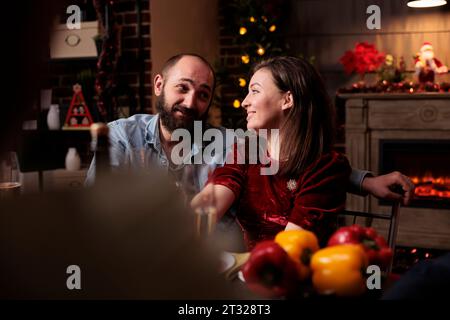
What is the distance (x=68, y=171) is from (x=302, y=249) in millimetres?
2713

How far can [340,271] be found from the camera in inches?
29.7

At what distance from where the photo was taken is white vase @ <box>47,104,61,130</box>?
3.51 metres

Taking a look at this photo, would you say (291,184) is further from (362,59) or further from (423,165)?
(423,165)

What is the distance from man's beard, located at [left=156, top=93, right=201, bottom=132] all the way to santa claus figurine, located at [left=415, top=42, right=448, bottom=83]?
2270 millimetres

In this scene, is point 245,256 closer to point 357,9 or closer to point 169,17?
point 169,17

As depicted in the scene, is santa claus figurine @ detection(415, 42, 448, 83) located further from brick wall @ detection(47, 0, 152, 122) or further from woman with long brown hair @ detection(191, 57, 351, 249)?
woman with long brown hair @ detection(191, 57, 351, 249)

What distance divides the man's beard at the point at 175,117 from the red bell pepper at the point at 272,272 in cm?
115

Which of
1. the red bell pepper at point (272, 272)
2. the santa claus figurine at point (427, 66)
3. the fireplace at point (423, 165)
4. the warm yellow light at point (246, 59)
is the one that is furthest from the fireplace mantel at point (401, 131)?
the red bell pepper at point (272, 272)

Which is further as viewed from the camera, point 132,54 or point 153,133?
point 132,54

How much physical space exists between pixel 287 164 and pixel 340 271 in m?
0.72

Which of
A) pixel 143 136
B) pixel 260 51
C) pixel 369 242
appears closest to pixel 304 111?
pixel 143 136

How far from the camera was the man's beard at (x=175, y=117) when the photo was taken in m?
1.85

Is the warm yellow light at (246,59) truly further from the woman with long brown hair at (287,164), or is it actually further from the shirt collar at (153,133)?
the woman with long brown hair at (287,164)

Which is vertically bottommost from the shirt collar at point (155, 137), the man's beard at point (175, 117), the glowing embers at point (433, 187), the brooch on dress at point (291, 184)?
the glowing embers at point (433, 187)
